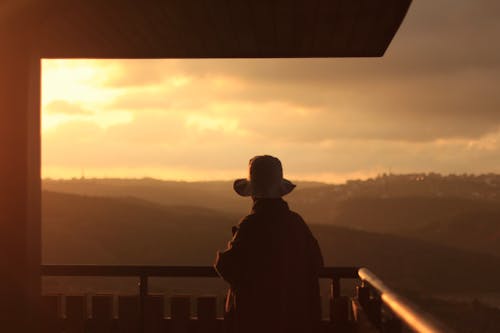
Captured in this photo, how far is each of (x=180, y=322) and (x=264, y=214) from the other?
111 inches

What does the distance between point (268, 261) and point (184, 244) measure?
14587 centimetres

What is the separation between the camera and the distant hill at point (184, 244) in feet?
456

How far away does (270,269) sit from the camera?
4234 millimetres

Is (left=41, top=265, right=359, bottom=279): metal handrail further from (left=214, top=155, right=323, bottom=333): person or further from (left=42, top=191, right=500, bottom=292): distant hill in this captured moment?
(left=42, top=191, right=500, bottom=292): distant hill

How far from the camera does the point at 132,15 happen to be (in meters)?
6.09

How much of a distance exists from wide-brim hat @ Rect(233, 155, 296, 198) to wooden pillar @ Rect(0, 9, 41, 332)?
82.5 inches

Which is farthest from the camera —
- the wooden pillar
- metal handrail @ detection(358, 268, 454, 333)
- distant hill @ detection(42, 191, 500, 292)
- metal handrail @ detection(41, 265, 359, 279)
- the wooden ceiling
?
distant hill @ detection(42, 191, 500, 292)

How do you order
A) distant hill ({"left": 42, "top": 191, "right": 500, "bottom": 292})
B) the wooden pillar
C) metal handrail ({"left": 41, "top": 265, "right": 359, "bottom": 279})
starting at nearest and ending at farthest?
the wooden pillar, metal handrail ({"left": 41, "top": 265, "right": 359, "bottom": 279}), distant hill ({"left": 42, "top": 191, "right": 500, "bottom": 292})

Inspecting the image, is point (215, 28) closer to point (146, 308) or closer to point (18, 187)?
point (18, 187)

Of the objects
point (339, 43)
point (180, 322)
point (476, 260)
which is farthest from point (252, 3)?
point (476, 260)

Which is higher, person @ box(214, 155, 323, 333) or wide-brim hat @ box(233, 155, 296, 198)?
wide-brim hat @ box(233, 155, 296, 198)

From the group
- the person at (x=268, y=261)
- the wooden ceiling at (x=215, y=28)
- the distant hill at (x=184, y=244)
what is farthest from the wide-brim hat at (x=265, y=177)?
the distant hill at (x=184, y=244)

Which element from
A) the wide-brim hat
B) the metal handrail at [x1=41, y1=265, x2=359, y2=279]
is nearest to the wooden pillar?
the metal handrail at [x1=41, y1=265, x2=359, y2=279]

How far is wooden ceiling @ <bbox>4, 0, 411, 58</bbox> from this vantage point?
19.1ft
